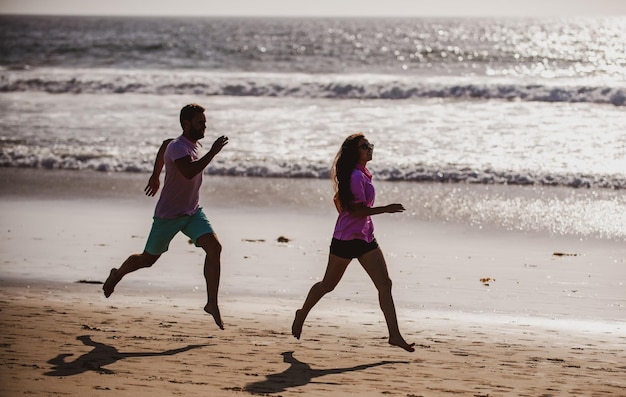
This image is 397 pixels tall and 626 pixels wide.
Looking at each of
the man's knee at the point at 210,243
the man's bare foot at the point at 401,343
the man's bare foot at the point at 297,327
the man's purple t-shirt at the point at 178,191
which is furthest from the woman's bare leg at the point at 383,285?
the man's purple t-shirt at the point at 178,191

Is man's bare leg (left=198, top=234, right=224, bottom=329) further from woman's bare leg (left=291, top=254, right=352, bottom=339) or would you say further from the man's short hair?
the man's short hair

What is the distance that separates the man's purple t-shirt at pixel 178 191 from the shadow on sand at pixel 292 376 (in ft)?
3.98

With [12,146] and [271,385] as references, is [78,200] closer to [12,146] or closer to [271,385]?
[12,146]

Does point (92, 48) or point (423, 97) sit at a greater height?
point (92, 48)

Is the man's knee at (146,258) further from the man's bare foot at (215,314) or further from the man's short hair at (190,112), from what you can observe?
the man's short hair at (190,112)

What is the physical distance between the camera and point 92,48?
160ft

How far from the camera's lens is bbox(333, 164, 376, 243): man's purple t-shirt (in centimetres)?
607

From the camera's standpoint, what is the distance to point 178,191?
657 cm

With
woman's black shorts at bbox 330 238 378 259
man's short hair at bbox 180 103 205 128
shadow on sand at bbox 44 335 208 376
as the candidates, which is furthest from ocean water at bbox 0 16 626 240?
shadow on sand at bbox 44 335 208 376

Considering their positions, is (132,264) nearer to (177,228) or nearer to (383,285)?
(177,228)

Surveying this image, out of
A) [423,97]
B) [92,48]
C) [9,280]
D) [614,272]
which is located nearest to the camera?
[9,280]

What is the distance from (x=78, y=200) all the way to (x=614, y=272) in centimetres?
704

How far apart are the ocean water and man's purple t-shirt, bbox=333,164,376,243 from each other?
538 cm

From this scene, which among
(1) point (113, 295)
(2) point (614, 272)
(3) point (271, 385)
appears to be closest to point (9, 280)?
(1) point (113, 295)
